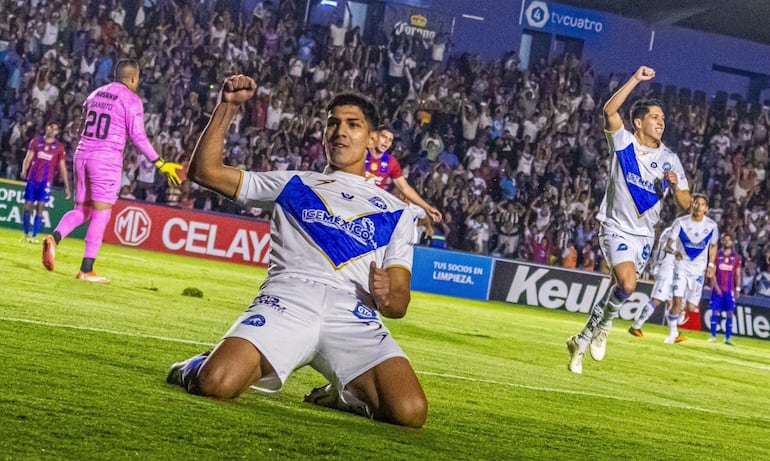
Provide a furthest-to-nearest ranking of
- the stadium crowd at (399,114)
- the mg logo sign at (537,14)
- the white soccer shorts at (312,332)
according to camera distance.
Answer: the mg logo sign at (537,14), the stadium crowd at (399,114), the white soccer shorts at (312,332)

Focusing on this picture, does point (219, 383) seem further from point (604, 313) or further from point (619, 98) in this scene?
point (604, 313)

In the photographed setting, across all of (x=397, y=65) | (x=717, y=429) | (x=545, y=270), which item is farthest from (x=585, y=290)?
(x=717, y=429)

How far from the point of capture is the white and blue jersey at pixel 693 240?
17.1 metres

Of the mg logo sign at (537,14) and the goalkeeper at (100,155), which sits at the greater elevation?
the mg logo sign at (537,14)

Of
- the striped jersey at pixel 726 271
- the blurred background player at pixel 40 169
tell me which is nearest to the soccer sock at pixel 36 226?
the blurred background player at pixel 40 169

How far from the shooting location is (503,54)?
2770cm

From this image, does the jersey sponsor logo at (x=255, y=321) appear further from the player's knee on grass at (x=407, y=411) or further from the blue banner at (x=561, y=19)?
the blue banner at (x=561, y=19)

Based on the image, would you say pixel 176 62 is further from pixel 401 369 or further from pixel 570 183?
pixel 401 369

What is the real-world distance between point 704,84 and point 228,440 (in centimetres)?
2680

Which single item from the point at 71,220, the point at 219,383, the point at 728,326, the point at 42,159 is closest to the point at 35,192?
the point at 42,159

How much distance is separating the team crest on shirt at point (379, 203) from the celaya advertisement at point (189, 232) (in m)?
14.6

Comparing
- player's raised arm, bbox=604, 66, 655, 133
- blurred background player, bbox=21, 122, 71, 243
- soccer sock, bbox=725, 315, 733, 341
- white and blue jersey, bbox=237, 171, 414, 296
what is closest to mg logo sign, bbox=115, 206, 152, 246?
blurred background player, bbox=21, 122, 71, 243

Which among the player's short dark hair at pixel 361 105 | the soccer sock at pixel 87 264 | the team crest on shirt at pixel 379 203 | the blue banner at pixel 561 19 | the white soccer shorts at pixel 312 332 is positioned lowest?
the soccer sock at pixel 87 264

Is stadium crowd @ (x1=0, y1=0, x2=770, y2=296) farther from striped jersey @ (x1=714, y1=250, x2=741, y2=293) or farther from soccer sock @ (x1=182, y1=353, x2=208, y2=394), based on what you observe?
soccer sock @ (x1=182, y1=353, x2=208, y2=394)
